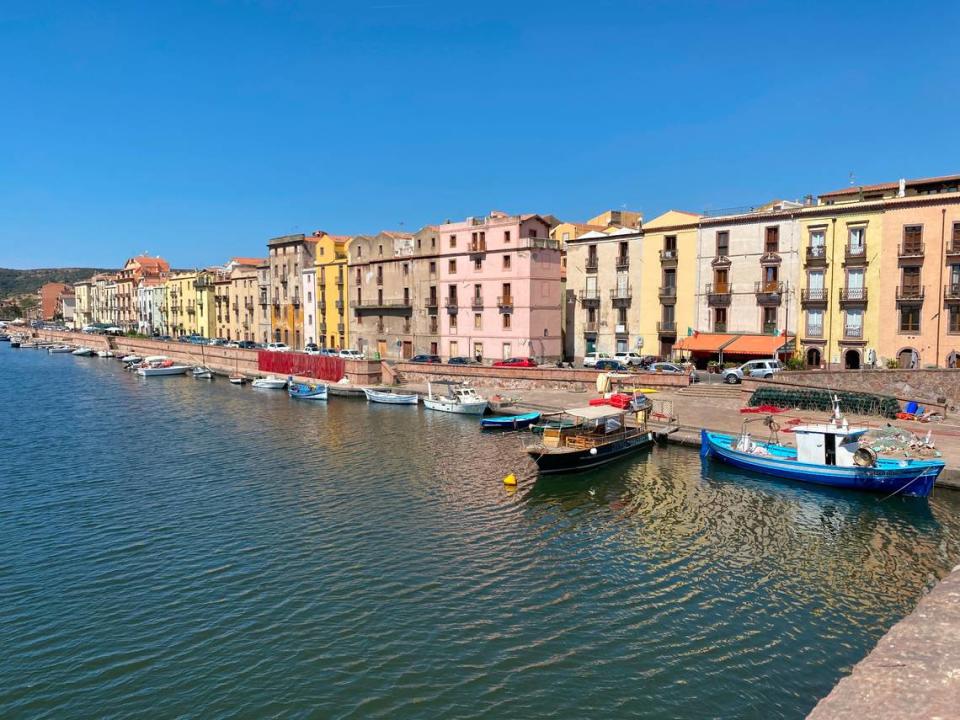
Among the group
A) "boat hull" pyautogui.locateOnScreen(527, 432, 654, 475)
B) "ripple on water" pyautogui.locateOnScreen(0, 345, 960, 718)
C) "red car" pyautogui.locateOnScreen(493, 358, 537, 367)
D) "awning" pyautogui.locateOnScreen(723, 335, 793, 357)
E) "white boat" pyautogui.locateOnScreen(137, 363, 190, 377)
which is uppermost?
"awning" pyautogui.locateOnScreen(723, 335, 793, 357)

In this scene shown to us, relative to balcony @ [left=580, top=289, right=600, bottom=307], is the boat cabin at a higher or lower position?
lower

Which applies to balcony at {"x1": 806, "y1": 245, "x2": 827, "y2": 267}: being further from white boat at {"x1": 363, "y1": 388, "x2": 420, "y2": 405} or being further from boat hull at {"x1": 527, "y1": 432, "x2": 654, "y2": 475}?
white boat at {"x1": 363, "y1": 388, "x2": 420, "y2": 405}

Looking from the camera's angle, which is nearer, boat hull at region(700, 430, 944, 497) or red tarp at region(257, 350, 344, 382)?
boat hull at region(700, 430, 944, 497)

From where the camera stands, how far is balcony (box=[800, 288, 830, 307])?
165ft

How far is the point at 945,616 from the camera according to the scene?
14.1 meters

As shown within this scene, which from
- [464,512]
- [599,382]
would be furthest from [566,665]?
[599,382]

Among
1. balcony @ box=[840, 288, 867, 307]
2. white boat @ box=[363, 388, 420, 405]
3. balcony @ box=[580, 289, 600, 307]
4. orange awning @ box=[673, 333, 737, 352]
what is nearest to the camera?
balcony @ box=[840, 288, 867, 307]

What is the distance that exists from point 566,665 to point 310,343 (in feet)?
267

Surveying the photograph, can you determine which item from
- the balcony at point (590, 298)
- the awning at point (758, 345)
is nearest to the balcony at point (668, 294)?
the balcony at point (590, 298)

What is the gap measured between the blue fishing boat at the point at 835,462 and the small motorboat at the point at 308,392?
130ft

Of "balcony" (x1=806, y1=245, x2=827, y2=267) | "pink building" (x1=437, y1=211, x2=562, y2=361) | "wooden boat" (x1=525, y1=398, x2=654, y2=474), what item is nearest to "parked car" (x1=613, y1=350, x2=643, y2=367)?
"pink building" (x1=437, y1=211, x2=562, y2=361)

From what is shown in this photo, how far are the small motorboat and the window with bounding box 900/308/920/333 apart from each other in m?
47.0

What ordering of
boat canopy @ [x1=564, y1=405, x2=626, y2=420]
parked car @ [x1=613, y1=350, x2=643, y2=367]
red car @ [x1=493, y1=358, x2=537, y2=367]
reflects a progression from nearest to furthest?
1. boat canopy @ [x1=564, y1=405, x2=626, y2=420]
2. parked car @ [x1=613, y1=350, x2=643, y2=367]
3. red car @ [x1=493, y1=358, x2=537, y2=367]

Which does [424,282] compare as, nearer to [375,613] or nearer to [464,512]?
[464,512]
